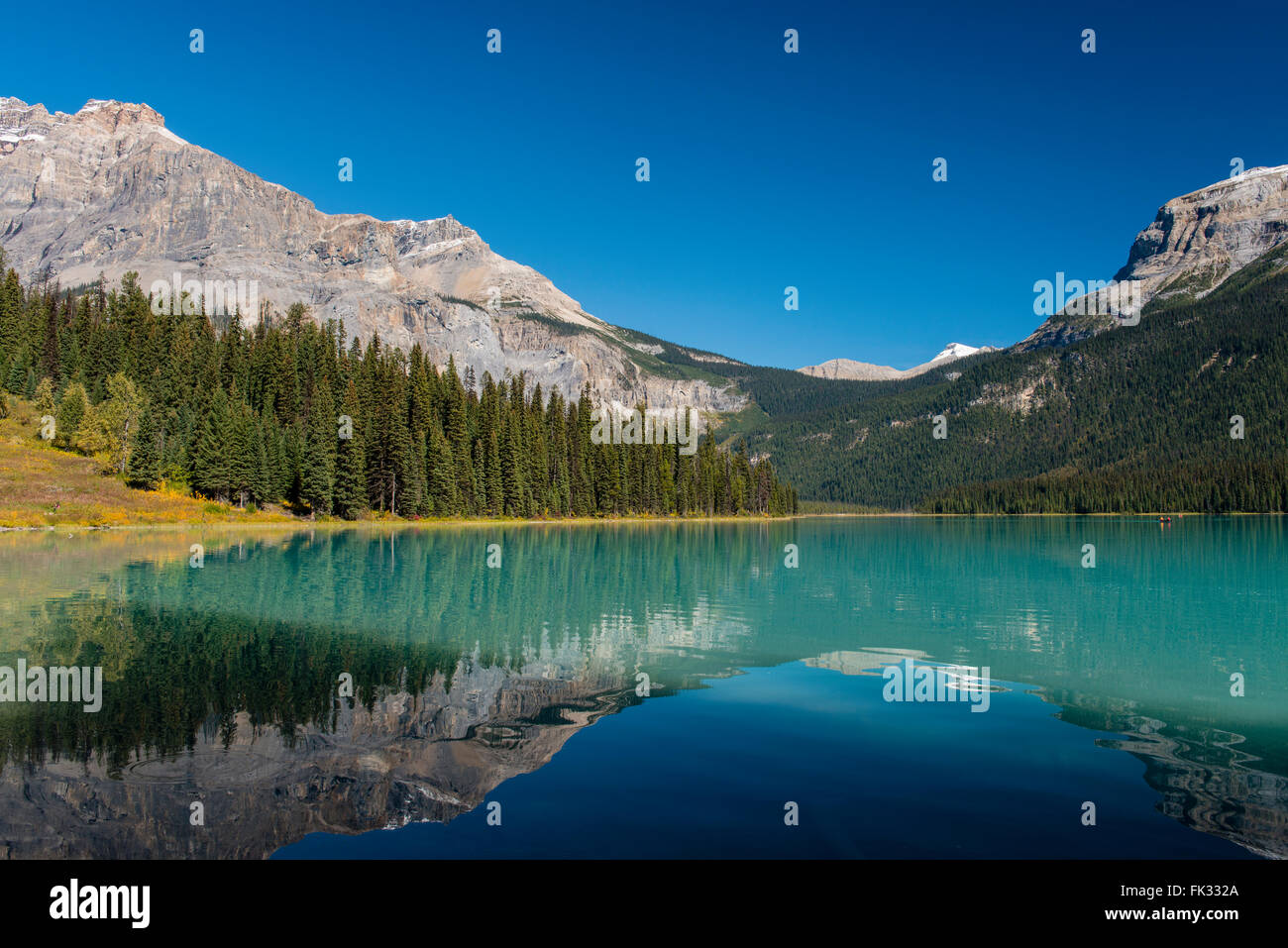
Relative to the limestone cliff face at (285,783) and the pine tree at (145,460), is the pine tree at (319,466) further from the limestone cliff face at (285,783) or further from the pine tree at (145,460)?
the limestone cliff face at (285,783)

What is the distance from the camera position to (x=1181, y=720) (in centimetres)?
1483

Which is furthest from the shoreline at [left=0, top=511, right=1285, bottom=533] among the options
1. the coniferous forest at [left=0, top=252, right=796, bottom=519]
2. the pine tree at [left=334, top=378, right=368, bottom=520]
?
the coniferous forest at [left=0, top=252, right=796, bottom=519]

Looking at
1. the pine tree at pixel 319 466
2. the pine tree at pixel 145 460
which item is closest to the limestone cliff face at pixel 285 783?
the pine tree at pixel 145 460

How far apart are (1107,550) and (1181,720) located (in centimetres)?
5902

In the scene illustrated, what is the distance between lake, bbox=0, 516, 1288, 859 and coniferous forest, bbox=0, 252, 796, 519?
60.1 metres

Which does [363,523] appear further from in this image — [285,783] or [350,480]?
[285,783]

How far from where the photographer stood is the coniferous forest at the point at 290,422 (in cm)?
8606

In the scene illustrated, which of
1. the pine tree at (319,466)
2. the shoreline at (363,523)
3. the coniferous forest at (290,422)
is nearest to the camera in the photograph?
the shoreline at (363,523)

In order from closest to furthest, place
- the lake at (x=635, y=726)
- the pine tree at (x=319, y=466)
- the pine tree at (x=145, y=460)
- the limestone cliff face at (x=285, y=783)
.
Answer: the limestone cliff face at (x=285, y=783) < the lake at (x=635, y=726) < the pine tree at (x=145, y=460) < the pine tree at (x=319, y=466)

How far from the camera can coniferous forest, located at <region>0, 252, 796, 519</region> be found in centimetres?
8606

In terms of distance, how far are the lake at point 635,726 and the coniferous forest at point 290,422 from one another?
60144mm

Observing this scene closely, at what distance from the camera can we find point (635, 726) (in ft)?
47.2
